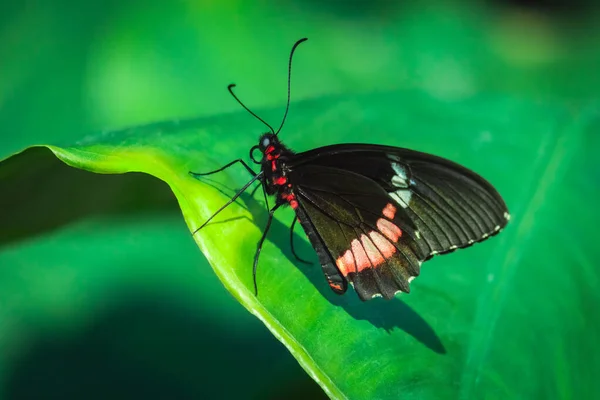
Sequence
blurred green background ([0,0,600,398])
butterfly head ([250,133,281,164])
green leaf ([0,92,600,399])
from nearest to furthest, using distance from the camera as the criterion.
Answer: green leaf ([0,92,600,399]) < butterfly head ([250,133,281,164]) < blurred green background ([0,0,600,398])

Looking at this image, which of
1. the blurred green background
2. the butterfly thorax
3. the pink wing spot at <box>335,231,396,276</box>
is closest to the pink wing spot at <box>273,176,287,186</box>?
the butterfly thorax

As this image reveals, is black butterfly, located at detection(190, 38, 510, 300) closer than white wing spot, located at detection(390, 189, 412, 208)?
Yes

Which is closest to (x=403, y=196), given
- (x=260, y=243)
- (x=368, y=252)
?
(x=368, y=252)

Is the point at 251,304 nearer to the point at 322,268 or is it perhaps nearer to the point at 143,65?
the point at 322,268

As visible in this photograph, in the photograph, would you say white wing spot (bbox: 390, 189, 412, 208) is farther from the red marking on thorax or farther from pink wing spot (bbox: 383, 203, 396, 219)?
the red marking on thorax

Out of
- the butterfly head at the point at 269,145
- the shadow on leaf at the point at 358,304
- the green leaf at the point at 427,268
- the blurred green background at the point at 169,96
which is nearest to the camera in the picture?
the green leaf at the point at 427,268

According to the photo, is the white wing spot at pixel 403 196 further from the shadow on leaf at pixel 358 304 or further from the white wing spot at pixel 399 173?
the shadow on leaf at pixel 358 304

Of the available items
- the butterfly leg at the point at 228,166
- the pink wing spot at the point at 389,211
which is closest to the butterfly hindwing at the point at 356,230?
the pink wing spot at the point at 389,211
